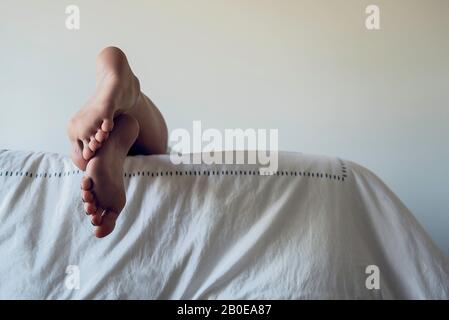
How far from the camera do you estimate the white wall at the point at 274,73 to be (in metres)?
1.58

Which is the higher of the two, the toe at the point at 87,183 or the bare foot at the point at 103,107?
the bare foot at the point at 103,107

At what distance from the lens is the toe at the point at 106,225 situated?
78 cm

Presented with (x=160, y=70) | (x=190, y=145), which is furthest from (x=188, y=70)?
(x=190, y=145)

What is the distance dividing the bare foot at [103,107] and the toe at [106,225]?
0.34ft

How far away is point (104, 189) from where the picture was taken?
0.77m

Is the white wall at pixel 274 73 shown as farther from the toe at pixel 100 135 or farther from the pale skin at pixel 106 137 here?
the toe at pixel 100 135

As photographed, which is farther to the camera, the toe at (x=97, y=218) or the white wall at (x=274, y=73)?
the white wall at (x=274, y=73)

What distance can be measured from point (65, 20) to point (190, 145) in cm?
62

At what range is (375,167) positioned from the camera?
1.60m

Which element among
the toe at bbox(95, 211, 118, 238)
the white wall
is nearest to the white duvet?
the toe at bbox(95, 211, 118, 238)

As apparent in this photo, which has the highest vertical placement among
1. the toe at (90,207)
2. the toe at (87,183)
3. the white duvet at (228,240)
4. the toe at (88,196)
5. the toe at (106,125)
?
the toe at (106,125)

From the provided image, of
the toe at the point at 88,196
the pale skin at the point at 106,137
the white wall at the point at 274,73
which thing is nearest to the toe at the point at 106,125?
the pale skin at the point at 106,137

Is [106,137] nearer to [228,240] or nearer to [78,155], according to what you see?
[78,155]

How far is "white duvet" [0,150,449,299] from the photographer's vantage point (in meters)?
0.81
